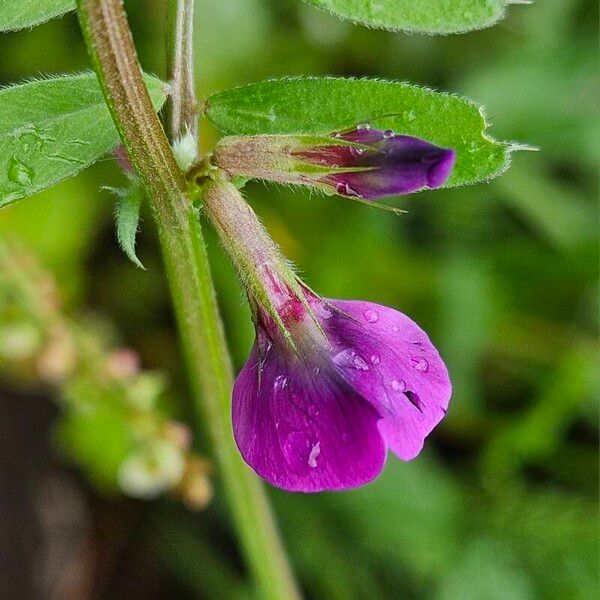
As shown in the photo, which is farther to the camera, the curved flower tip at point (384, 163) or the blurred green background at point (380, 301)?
the blurred green background at point (380, 301)

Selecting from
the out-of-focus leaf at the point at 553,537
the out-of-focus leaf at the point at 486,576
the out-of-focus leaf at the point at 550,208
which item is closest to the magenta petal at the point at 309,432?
the out-of-focus leaf at the point at 486,576

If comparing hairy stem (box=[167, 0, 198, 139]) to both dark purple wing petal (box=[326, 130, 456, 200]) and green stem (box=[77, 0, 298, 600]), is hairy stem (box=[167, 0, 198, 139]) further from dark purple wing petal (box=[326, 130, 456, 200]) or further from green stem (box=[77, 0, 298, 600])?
dark purple wing petal (box=[326, 130, 456, 200])

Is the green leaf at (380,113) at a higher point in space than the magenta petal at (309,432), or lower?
higher

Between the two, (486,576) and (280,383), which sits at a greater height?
(280,383)

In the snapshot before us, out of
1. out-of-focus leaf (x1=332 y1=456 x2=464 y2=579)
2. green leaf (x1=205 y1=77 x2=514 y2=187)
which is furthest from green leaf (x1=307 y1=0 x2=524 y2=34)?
out-of-focus leaf (x1=332 y1=456 x2=464 y2=579)

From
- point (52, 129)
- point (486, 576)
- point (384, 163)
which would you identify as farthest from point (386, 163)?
point (486, 576)

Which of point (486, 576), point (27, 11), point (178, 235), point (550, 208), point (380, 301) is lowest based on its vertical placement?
point (486, 576)

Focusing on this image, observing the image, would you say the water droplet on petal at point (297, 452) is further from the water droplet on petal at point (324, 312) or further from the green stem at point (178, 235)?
the green stem at point (178, 235)

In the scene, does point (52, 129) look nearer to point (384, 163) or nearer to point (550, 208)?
point (384, 163)
